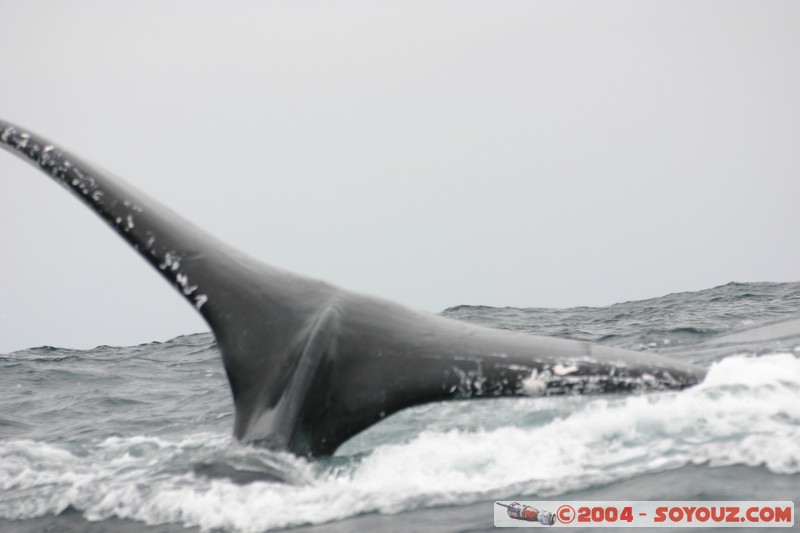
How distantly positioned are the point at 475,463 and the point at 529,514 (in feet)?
3.09

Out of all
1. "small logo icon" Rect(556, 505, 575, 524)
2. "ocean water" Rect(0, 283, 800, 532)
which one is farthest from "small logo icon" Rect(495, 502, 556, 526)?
"ocean water" Rect(0, 283, 800, 532)

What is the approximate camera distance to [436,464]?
563 cm

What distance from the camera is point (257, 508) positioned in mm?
4738

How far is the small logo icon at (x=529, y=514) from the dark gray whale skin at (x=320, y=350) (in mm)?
623

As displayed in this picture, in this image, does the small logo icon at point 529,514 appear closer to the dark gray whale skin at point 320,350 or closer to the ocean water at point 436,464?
the ocean water at point 436,464

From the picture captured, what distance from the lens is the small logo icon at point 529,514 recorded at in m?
4.61

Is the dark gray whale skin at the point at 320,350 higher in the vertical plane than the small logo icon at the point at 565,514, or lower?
higher

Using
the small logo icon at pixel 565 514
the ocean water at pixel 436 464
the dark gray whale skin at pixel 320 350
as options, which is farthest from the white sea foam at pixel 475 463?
the dark gray whale skin at pixel 320 350

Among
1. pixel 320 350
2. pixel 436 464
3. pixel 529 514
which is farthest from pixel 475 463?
pixel 320 350

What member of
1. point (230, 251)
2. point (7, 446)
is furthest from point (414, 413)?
point (7, 446)

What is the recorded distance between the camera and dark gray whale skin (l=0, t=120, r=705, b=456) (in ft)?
16.6

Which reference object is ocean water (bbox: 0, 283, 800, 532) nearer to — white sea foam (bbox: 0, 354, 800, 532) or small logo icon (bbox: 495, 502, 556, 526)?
white sea foam (bbox: 0, 354, 800, 532)

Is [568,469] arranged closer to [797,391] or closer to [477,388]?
[477,388]

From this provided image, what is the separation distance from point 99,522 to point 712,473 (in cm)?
343
